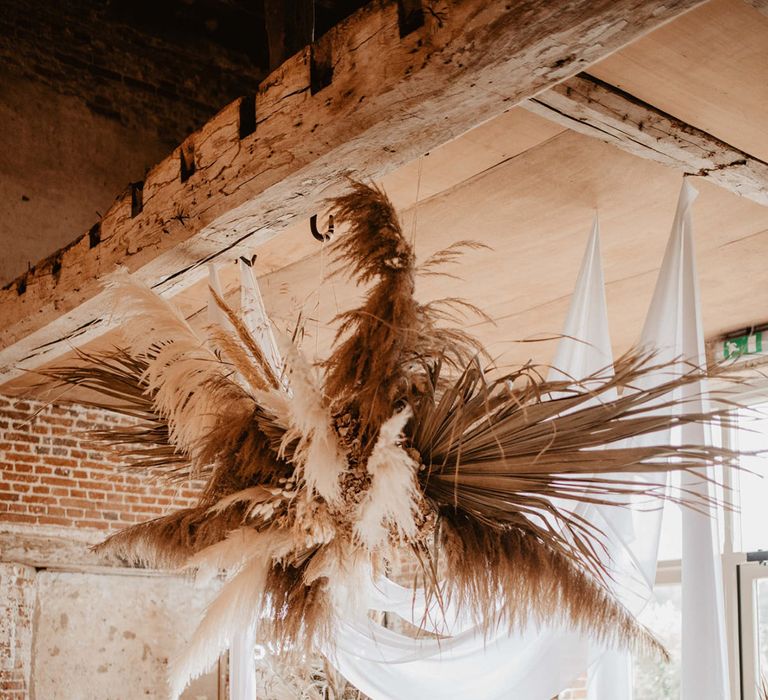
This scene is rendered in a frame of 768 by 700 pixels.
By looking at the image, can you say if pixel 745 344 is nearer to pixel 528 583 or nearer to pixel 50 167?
pixel 528 583

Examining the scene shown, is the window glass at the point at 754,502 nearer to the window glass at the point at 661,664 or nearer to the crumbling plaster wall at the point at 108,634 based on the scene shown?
the window glass at the point at 661,664

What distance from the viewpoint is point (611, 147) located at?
2881 mm

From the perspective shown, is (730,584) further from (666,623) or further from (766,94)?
(766,94)

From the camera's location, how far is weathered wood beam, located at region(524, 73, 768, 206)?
228cm

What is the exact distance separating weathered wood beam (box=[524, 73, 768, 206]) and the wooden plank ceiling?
3cm

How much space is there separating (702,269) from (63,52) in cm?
350

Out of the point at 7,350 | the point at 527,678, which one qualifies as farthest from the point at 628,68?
the point at 7,350

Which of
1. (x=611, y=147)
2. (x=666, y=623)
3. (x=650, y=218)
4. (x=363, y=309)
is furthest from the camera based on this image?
(x=666, y=623)

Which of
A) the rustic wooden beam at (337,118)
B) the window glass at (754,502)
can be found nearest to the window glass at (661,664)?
the window glass at (754,502)

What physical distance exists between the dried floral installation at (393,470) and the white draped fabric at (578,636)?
0.74 feet

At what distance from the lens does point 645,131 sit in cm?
242

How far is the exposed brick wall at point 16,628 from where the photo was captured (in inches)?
197

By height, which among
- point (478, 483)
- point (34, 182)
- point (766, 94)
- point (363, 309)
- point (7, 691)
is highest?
point (34, 182)

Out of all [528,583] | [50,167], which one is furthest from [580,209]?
[50,167]
